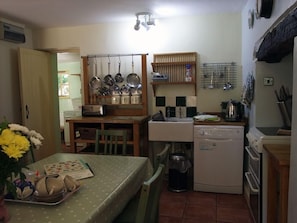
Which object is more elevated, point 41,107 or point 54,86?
point 54,86

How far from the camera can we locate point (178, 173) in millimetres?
3195

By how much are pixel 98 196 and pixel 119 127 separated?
86.9 inches

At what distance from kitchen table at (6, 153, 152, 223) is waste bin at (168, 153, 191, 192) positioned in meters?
1.13

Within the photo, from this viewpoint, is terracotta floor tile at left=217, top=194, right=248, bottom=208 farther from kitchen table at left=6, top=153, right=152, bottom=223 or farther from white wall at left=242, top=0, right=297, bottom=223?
kitchen table at left=6, top=153, right=152, bottom=223

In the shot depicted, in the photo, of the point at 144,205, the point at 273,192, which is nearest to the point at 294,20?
the point at 273,192

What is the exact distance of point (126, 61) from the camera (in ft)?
12.6

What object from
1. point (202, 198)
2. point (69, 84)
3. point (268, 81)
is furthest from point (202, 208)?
point (69, 84)

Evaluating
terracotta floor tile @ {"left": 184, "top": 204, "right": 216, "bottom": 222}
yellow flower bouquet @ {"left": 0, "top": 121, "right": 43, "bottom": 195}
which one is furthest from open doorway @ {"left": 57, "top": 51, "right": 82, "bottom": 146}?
yellow flower bouquet @ {"left": 0, "top": 121, "right": 43, "bottom": 195}

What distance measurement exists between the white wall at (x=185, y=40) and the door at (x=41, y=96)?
779 mm

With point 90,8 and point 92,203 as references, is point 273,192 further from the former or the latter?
point 90,8

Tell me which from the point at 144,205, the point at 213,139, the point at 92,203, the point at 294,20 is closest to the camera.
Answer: the point at 144,205

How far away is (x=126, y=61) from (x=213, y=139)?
67.7 inches

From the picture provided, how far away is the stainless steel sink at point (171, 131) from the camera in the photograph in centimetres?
318

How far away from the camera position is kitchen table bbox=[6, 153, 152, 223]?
1203 mm
